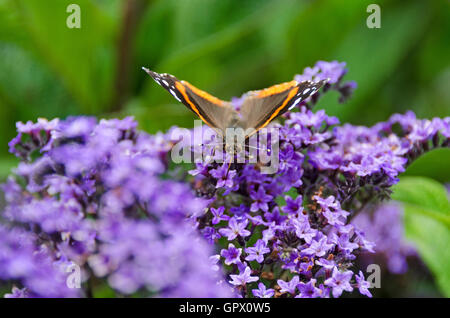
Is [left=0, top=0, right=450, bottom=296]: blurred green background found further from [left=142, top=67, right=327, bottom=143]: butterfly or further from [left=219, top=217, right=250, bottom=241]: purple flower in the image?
[left=219, top=217, right=250, bottom=241]: purple flower

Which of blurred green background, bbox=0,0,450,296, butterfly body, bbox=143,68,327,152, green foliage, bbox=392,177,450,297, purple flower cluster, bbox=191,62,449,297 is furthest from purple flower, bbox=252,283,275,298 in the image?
blurred green background, bbox=0,0,450,296

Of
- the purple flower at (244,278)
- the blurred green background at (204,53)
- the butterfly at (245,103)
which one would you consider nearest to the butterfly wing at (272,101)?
the butterfly at (245,103)

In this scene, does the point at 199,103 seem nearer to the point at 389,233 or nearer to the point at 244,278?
the point at 244,278

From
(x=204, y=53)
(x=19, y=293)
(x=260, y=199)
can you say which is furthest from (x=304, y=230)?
(x=204, y=53)

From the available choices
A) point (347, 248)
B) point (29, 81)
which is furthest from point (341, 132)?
point (29, 81)

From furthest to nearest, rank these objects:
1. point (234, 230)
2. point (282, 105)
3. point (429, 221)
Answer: point (429, 221) → point (282, 105) → point (234, 230)

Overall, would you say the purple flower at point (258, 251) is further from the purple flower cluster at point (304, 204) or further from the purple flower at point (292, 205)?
the purple flower at point (292, 205)
